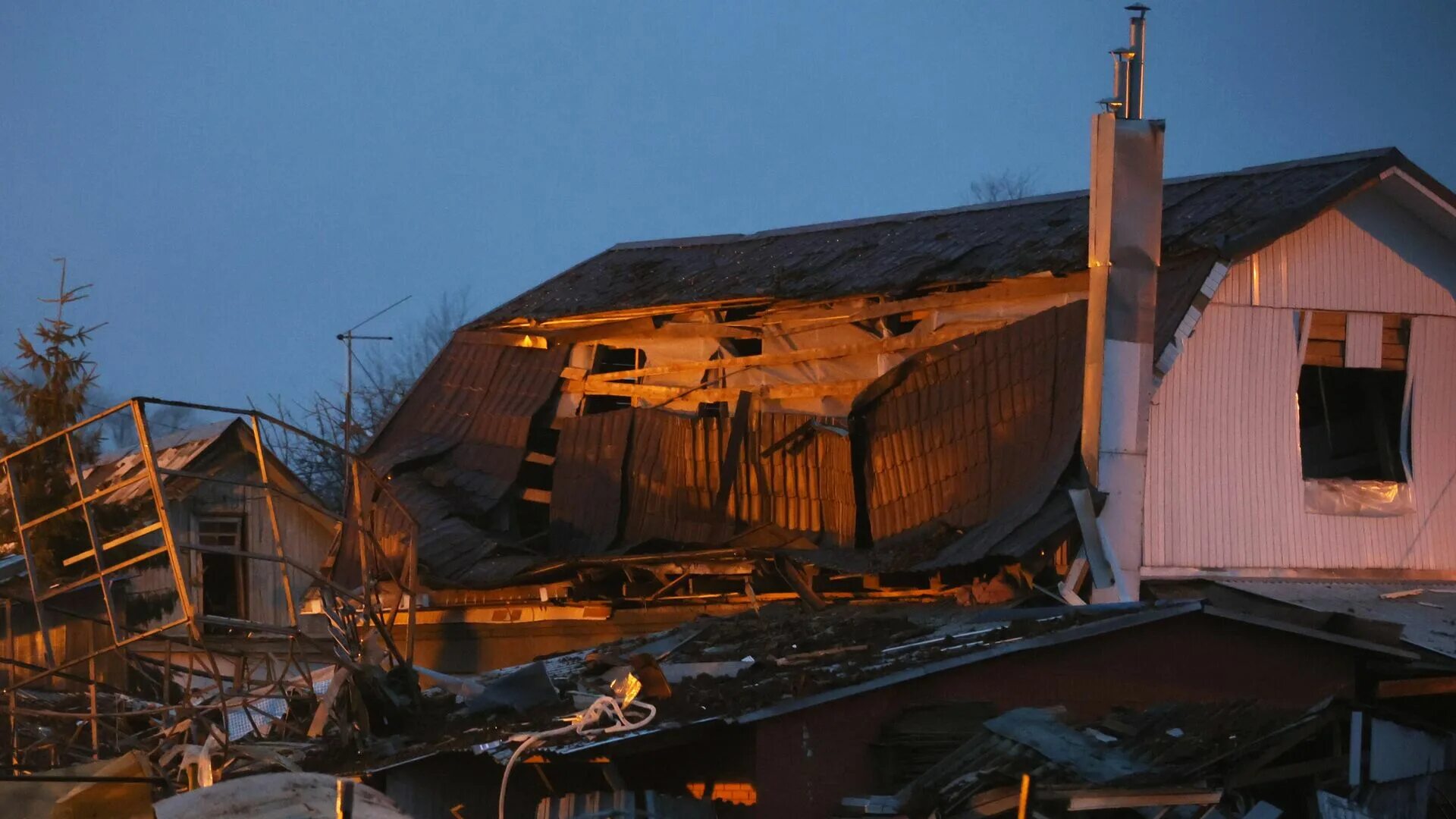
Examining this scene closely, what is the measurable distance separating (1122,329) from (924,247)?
13.7 ft

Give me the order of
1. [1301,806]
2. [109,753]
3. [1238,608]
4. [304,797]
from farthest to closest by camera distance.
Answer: [1238,608], [109,753], [1301,806], [304,797]

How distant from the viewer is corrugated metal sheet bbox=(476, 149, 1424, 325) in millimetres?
16422

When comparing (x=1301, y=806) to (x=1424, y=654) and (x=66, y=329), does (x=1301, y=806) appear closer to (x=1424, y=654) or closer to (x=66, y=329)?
(x=1424, y=654)

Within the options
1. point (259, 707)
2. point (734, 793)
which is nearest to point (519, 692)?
A: point (734, 793)

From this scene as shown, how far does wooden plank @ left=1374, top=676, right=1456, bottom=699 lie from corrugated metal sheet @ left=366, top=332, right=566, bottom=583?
33.8 feet

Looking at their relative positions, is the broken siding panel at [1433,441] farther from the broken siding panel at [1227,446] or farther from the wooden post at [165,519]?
the wooden post at [165,519]

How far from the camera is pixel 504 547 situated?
2009cm

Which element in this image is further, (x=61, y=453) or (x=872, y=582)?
(x=61, y=453)

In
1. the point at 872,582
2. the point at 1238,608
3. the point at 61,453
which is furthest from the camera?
the point at 61,453

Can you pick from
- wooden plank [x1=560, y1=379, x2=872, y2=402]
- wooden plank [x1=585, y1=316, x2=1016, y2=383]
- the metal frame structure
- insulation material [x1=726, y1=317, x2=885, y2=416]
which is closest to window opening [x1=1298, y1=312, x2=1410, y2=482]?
wooden plank [x1=585, y1=316, x2=1016, y2=383]

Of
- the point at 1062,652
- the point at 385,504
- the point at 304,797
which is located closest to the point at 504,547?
the point at 385,504

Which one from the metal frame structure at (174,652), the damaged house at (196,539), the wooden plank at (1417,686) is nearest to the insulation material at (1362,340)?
the wooden plank at (1417,686)

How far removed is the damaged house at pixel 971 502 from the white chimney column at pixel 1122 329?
3cm

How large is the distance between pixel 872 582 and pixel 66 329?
17.2 meters
